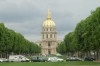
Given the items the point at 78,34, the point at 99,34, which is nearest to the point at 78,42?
the point at 78,34

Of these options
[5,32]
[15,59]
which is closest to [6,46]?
[5,32]

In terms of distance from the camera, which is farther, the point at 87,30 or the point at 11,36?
the point at 11,36

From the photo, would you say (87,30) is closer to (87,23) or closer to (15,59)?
(87,23)

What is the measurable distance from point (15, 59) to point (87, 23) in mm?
20059

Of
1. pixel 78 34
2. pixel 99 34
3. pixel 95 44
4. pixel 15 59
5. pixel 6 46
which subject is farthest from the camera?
pixel 6 46

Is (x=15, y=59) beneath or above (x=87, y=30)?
beneath

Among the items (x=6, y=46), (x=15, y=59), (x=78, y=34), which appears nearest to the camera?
(x=15, y=59)

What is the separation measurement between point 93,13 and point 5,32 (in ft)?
124

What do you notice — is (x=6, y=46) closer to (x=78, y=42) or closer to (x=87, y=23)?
(x=78, y=42)

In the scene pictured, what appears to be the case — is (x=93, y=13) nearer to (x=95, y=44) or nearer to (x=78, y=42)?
(x=95, y=44)

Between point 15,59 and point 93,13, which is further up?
point 93,13

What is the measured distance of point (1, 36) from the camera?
122 meters

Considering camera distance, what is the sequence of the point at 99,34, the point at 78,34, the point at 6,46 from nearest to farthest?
the point at 99,34 → the point at 78,34 → the point at 6,46

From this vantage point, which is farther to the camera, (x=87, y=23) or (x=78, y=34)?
(x=78, y=34)
